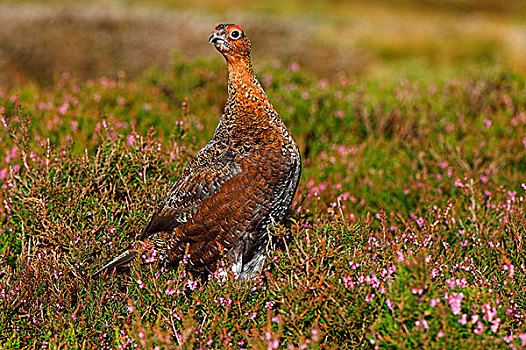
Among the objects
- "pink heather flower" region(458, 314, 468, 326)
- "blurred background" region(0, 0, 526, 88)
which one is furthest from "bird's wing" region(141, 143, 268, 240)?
"blurred background" region(0, 0, 526, 88)

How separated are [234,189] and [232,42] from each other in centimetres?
102

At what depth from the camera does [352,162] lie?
5551mm

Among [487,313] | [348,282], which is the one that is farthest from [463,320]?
[348,282]

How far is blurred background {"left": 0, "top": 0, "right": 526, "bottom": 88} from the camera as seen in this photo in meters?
12.6

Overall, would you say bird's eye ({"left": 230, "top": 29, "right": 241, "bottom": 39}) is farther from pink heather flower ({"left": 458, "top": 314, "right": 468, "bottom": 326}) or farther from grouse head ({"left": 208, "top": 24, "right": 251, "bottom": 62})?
pink heather flower ({"left": 458, "top": 314, "right": 468, "bottom": 326})

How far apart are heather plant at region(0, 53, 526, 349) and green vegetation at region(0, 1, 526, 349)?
2 centimetres

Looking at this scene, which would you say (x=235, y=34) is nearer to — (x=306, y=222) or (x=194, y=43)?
(x=306, y=222)

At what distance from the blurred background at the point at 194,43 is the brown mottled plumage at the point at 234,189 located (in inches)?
322

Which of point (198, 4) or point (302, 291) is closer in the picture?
point (302, 291)

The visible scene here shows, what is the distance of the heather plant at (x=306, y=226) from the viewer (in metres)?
2.48

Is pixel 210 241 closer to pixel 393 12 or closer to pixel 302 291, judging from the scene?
pixel 302 291

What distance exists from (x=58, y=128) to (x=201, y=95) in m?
2.38

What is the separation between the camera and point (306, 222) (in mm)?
Answer: 3789

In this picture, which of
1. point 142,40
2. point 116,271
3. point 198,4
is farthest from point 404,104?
point 198,4
